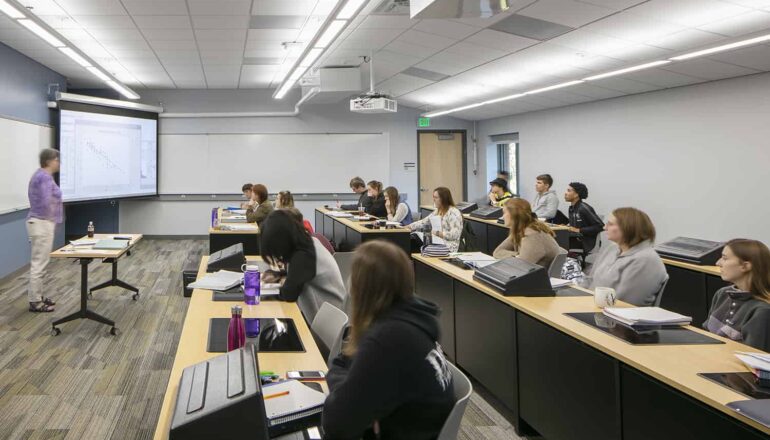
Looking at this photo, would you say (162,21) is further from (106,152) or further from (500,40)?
(106,152)

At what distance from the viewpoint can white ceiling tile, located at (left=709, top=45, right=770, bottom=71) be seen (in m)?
5.02

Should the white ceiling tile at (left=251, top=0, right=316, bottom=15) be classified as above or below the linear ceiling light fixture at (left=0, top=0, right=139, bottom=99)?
above

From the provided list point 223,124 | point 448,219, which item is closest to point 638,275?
point 448,219

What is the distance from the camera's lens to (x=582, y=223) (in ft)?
21.7

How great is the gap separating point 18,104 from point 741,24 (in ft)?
26.7

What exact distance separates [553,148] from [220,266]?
7170mm

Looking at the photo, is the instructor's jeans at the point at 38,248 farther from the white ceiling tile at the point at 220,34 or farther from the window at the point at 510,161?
the window at the point at 510,161

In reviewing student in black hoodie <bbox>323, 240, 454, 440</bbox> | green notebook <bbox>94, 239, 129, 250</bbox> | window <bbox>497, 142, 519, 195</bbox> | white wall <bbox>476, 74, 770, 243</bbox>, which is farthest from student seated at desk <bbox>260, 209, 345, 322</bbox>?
window <bbox>497, 142, 519, 195</bbox>

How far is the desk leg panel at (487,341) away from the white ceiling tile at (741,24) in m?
3.33

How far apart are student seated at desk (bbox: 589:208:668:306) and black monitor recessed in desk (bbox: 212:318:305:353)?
1864mm

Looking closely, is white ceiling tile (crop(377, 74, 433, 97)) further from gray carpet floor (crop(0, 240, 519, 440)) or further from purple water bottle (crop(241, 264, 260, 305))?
purple water bottle (crop(241, 264, 260, 305))

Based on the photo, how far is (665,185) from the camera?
7.05 metres

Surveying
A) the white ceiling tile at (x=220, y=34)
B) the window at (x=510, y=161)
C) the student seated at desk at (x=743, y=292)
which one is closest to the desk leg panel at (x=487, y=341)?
the student seated at desk at (x=743, y=292)

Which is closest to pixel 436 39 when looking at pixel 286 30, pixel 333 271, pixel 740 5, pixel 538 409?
pixel 286 30
